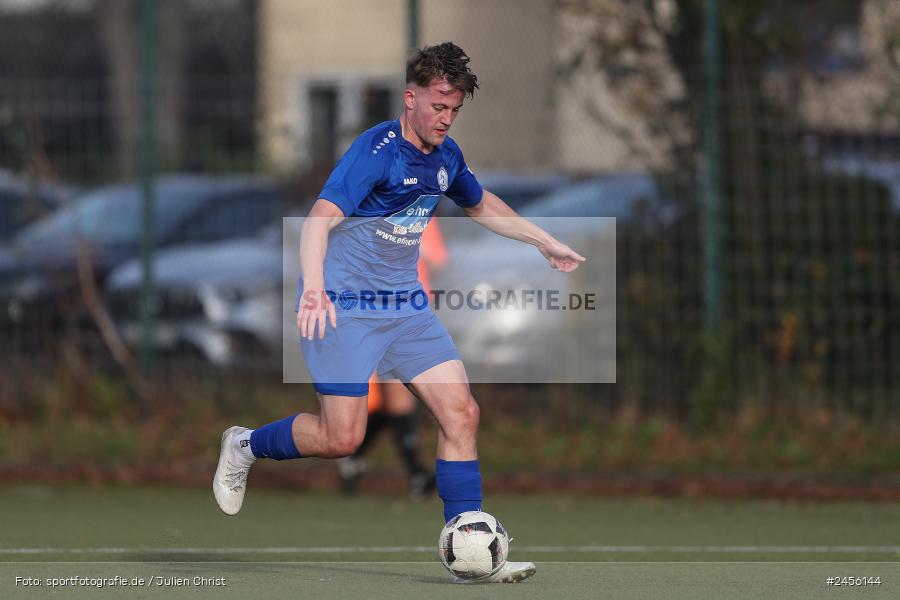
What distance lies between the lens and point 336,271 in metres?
6.88

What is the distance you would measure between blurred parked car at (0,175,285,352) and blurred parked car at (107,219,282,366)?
14 centimetres

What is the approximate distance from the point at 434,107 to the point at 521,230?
2.96ft

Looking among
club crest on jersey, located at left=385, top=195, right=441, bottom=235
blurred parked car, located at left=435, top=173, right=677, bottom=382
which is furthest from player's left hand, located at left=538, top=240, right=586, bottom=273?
blurred parked car, located at left=435, top=173, right=677, bottom=382

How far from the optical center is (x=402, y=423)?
10.9 meters

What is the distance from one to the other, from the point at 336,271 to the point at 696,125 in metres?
5.81

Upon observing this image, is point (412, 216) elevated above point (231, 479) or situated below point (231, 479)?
above

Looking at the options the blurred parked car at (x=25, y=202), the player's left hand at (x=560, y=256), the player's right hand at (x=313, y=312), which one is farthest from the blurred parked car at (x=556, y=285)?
the player's right hand at (x=313, y=312)

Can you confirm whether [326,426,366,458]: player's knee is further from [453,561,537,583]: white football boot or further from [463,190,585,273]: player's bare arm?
[463,190,585,273]: player's bare arm

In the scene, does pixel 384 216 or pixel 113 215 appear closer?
pixel 384 216

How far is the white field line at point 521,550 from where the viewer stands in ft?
26.5

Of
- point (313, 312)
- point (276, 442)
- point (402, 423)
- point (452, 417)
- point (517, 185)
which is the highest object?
point (517, 185)

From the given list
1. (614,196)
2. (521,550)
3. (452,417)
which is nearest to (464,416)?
(452,417)

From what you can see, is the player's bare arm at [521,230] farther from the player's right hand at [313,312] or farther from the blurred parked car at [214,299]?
the blurred parked car at [214,299]

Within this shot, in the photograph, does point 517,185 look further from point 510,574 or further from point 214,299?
point 510,574
